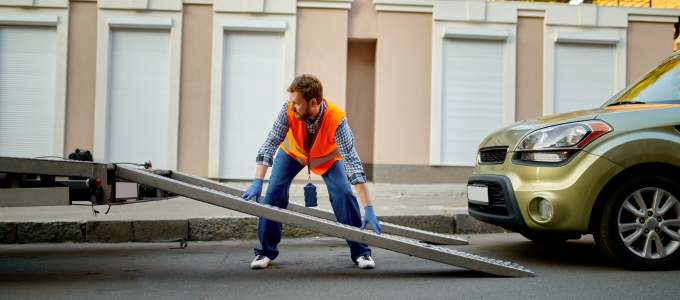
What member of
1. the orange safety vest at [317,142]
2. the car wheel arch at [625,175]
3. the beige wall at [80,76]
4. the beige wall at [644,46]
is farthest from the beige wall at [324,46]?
the car wheel arch at [625,175]

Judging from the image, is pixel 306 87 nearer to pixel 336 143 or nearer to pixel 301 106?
pixel 301 106

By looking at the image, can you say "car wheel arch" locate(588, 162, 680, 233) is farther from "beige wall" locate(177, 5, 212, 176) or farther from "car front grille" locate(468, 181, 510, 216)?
"beige wall" locate(177, 5, 212, 176)

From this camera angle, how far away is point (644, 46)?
12.7m

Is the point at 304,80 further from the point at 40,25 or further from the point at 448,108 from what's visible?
the point at 40,25

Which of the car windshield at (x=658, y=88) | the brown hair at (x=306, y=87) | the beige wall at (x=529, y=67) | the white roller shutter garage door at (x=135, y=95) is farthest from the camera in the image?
the beige wall at (x=529, y=67)

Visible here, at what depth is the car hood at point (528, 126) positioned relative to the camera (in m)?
4.44

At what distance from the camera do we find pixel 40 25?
11742 millimetres

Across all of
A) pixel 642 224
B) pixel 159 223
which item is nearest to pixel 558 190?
pixel 642 224

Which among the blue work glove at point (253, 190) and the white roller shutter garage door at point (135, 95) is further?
the white roller shutter garage door at point (135, 95)

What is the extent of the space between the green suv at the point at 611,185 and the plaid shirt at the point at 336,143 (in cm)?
116

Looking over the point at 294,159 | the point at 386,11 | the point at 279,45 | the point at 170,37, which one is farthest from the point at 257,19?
the point at 294,159

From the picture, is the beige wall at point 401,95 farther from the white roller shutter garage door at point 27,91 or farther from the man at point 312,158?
the man at point 312,158

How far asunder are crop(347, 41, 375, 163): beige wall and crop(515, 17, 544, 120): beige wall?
10.1 feet

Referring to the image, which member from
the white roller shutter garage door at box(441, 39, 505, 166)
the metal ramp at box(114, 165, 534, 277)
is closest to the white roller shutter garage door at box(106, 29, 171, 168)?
the white roller shutter garage door at box(441, 39, 505, 166)
